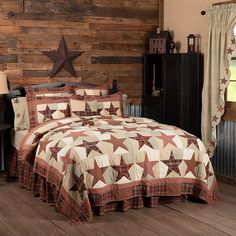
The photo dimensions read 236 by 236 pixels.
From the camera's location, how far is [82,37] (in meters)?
6.50

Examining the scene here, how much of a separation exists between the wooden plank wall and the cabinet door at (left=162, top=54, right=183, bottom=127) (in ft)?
2.09

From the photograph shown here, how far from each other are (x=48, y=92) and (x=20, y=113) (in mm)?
420

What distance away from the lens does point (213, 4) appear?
231 inches

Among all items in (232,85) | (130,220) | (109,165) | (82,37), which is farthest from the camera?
(82,37)

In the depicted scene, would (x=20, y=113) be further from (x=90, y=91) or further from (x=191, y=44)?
(x=191, y=44)

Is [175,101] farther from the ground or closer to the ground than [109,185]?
farther from the ground

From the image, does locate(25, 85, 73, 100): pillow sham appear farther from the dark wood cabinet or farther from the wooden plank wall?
the dark wood cabinet

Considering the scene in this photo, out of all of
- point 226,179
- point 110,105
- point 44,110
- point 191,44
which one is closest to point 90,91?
point 110,105

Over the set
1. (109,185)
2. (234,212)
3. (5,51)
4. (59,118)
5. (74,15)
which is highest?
(74,15)

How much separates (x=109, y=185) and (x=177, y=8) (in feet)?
10.3

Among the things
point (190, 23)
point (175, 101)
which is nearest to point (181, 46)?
point (190, 23)

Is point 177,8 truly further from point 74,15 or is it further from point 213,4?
point 74,15

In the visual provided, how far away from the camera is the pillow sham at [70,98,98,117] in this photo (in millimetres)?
5617

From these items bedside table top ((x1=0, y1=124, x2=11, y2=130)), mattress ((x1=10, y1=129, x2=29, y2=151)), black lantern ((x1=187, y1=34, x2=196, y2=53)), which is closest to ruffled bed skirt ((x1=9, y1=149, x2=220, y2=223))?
mattress ((x1=10, y1=129, x2=29, y2=151))
